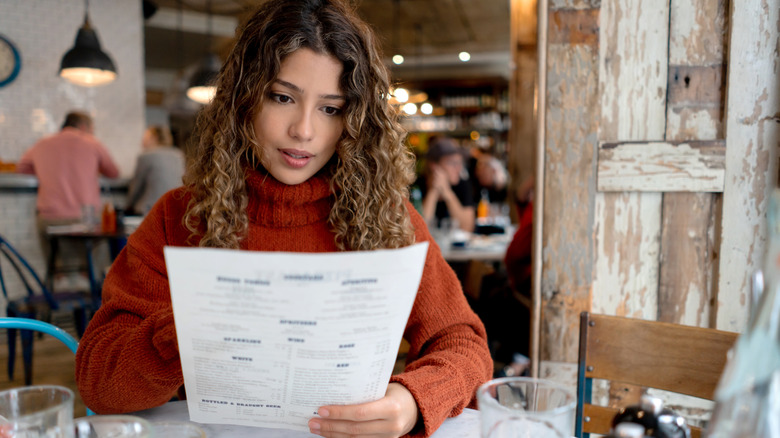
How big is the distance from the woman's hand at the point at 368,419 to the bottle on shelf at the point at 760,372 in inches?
15.7

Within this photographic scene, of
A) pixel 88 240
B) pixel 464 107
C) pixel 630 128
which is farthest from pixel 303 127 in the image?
pixel 464 107

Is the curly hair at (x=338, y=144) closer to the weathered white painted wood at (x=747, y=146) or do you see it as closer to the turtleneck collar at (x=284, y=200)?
the turtleneck collar at (x=284, y=200)

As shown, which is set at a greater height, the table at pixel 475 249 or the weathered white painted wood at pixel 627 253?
the weathered white painted wood at pixel 627 253

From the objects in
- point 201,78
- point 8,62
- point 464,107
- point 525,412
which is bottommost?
point 525,412

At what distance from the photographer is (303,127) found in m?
0.95

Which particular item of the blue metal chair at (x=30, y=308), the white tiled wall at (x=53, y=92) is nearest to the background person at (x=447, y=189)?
the blue metal chair at (x=30, y=308)

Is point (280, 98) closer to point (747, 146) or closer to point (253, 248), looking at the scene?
point (253, 248)

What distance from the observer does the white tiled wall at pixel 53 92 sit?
15.3 ft

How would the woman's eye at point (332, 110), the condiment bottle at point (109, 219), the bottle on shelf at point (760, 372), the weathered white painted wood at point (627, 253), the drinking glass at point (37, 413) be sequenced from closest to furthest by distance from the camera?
the bottle on shelf at point (760, 372), the drinking glass at point (37, 413), the woman's eye at point (332, 110), the weathered white painted wood at point (627, 253), the condiment bottle at point (109, 219)

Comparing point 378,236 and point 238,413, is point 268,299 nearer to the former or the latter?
point 238,413

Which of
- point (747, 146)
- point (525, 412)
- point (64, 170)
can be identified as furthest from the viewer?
point (64, 170)

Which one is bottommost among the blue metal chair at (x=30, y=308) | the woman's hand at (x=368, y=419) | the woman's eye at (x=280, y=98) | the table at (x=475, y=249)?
the blue metal chair at (x=30, y=308)

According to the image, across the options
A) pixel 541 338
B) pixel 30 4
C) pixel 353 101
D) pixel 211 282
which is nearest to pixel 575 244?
pixel 541 338

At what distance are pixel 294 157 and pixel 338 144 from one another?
0.11 metres
